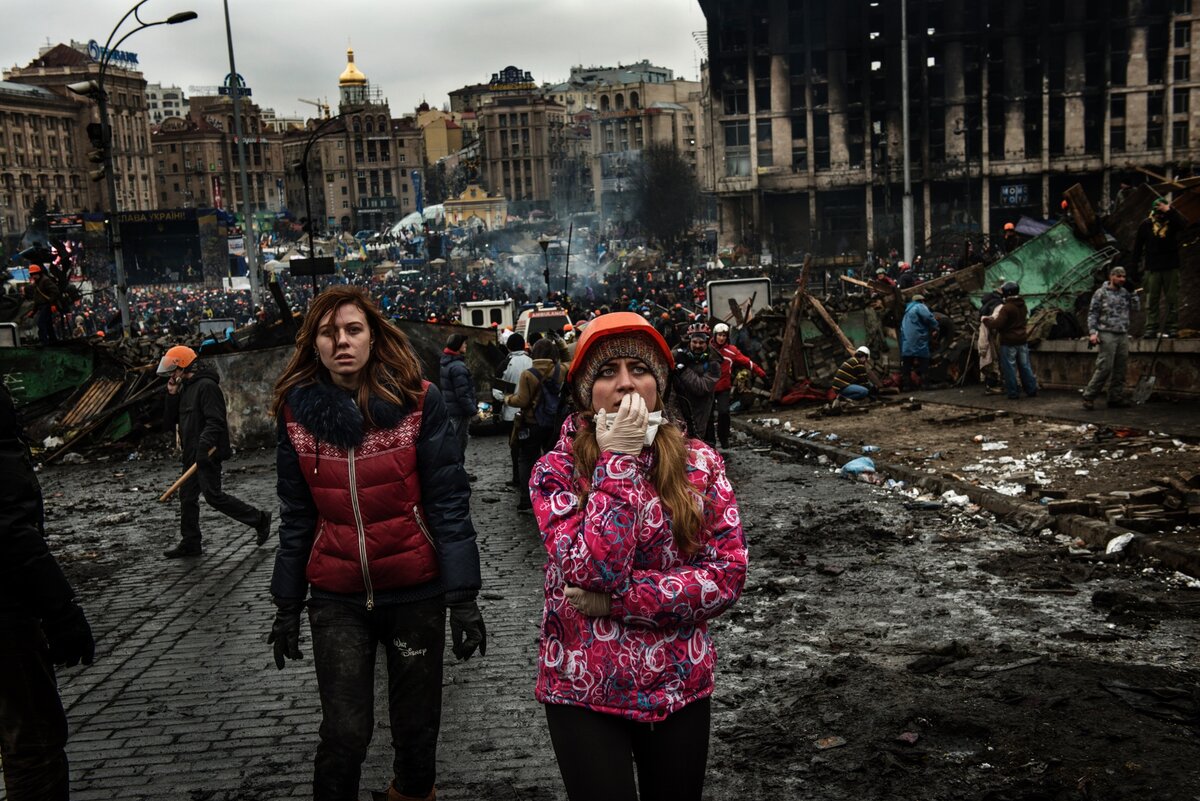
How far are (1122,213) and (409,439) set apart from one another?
63.1ft

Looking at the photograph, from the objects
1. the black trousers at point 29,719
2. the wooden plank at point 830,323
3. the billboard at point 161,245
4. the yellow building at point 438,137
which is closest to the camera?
the black trousers at point 29,719

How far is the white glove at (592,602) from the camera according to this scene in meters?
2.96

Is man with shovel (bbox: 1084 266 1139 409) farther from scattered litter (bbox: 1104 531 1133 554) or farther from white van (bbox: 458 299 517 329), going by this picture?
white van (bbox: 458 299 517 329)

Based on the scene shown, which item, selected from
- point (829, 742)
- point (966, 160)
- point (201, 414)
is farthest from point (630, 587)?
point (966, 160)

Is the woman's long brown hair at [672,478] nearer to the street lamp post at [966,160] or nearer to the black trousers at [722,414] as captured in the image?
the black trousers at [722,414]

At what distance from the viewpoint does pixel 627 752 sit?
3021 millimetres

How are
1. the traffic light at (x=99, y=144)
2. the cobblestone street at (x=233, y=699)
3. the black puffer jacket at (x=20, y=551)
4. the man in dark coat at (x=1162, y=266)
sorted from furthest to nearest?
the traffic light at (x=99, y=144)
the man in dark coat at (x=1162, y=266)
the cobblestone street at (x=233, y=699)
the black puffer jacket at (x=20, y=551)

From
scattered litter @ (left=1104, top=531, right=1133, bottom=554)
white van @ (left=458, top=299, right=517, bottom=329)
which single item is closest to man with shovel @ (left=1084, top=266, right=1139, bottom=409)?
Result: scattered litter @ (left=1104, top=531, right=1133, bottom=554)

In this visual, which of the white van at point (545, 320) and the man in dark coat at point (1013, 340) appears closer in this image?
the man in dark coat at point (1013, 340)

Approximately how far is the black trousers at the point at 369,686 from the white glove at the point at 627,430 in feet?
4.55

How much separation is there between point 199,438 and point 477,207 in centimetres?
14977

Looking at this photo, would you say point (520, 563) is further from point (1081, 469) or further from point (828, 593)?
point (1081, 469)

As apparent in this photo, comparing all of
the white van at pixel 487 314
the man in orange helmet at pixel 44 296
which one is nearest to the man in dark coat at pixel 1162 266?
the man in orange helmet at pixel 44 296

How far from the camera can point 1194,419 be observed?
13.4 meters
